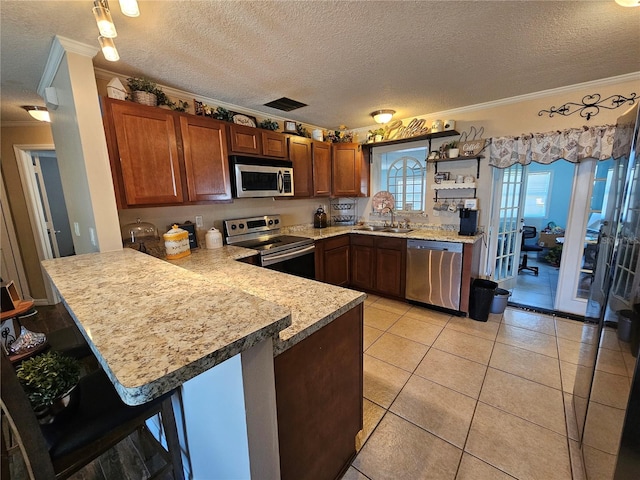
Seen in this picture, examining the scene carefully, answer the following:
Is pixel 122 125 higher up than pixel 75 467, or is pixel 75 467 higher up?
pixel 122 125

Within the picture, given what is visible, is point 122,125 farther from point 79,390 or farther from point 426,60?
point 426,60

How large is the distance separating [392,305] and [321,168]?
6.54 ft

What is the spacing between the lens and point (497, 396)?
1858mm

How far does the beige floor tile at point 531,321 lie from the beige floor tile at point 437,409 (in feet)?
4.75

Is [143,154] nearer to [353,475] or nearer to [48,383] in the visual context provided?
[48,383]

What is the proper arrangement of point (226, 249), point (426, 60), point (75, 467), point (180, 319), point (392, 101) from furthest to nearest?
point (392, 101), point (226, 249), point (426, 60), point (75, 467), point (180, 319)

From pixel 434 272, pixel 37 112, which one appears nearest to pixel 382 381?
pixel 434 272

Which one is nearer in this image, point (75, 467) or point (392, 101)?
point (75, 467)

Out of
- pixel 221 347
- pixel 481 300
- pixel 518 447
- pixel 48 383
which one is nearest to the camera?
pixel 221 347

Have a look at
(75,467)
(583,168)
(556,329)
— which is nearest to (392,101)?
(583,168)

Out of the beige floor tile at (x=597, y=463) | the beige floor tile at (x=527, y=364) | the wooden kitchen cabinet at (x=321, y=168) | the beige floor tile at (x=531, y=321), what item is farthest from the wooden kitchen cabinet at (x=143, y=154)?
the beige floor tile at (x=531, y=321)

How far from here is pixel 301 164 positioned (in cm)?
329

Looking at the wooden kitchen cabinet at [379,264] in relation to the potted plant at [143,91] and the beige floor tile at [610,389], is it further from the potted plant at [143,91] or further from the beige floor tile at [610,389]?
the potted plant at [143,91]

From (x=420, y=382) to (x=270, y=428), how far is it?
1542 mm
